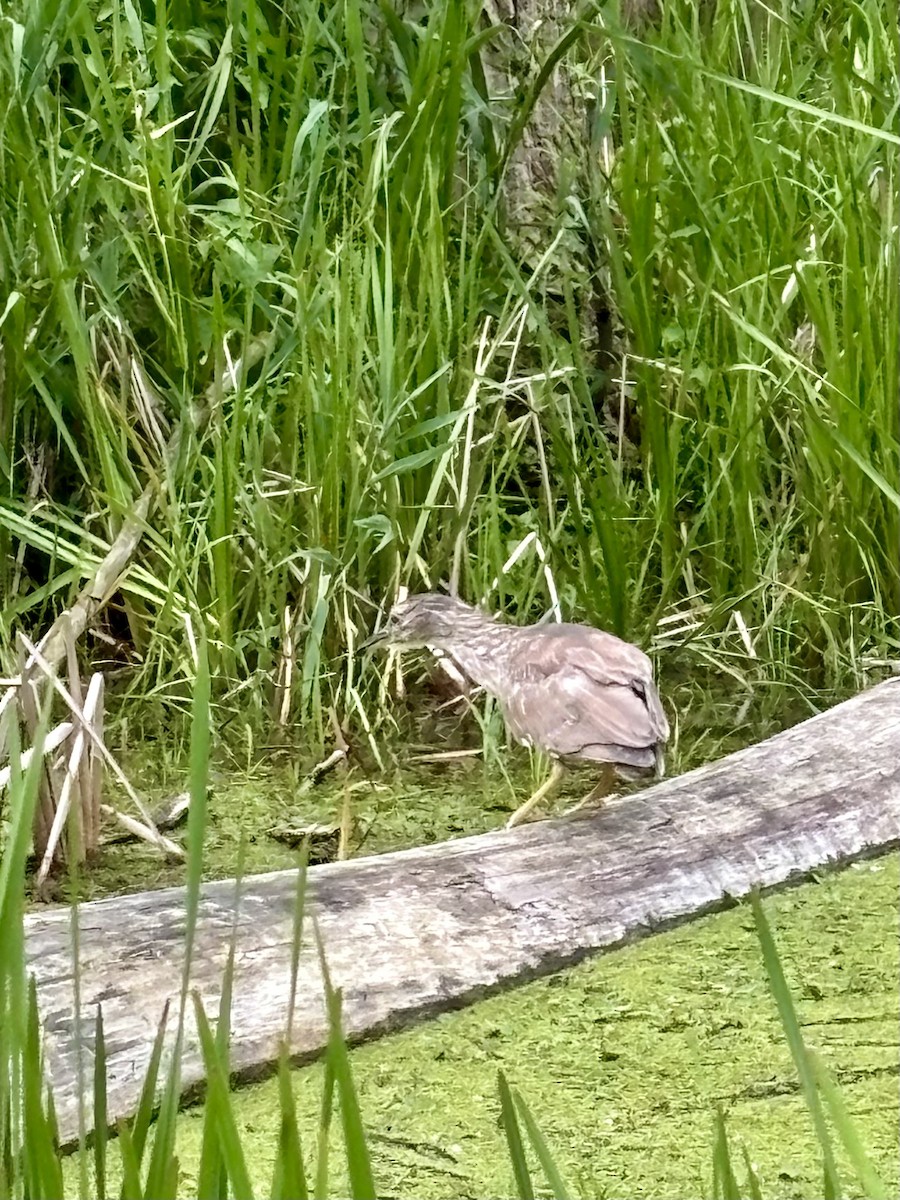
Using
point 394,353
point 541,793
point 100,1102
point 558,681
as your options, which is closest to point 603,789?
point 541,793

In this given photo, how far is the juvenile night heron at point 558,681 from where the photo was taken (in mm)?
1779

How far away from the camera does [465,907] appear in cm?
165

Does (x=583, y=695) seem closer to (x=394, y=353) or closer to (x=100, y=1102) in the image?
(x=394, y=353)

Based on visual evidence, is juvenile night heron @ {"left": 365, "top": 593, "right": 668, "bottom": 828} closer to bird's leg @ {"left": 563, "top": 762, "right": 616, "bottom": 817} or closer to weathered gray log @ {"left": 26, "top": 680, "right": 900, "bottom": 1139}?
bird's leg @ {"left": 563, "top": 762, "right": 616, "bottom": 817}

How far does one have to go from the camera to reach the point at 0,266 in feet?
7.28

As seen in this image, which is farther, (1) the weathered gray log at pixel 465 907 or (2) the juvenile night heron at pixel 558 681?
(2) the juvenile night heron at pixel 558 681

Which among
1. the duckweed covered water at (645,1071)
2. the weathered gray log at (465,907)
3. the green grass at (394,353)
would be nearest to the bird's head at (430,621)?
the green grass at (394,353)

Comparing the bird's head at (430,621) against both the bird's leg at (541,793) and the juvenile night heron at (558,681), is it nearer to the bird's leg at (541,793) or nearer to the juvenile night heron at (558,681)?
the juvenile night heron at (558,681)

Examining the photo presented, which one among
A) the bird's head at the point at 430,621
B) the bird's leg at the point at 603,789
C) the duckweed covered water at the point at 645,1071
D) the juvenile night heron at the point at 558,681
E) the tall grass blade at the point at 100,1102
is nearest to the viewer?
the tall grass blade at the point at 100,1102

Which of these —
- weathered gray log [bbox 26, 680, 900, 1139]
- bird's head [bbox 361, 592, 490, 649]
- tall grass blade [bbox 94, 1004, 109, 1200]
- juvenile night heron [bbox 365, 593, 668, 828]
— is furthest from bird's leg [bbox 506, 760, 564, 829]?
tall grass blade [bbox 94, 1004, 109, 1200]

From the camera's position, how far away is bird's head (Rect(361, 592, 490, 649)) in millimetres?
2158

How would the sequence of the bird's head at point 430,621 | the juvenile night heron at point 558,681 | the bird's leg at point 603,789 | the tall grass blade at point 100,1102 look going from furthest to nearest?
the bird's head at point 430,621 → the bird's leg at point 603,789 → the juvenile night heron at point 558,681 → the tall grass blade at point 100,1102

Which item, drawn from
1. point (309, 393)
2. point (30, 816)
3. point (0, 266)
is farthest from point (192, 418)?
point (30, 816)

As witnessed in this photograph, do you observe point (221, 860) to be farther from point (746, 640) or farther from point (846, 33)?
point (846, 33)
